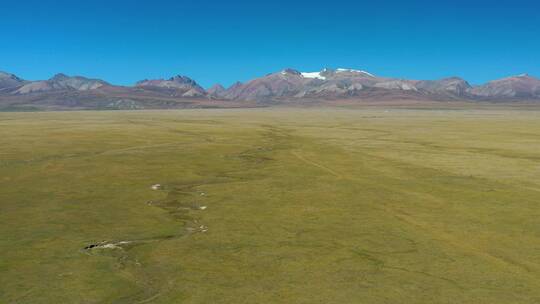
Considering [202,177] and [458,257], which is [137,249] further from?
[202,177]

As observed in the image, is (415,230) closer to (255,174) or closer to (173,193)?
(173,193)

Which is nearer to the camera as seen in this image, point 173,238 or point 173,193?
point 173,238

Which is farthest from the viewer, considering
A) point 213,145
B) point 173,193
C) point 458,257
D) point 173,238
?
point 213,145

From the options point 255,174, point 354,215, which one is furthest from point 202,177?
point 354,215

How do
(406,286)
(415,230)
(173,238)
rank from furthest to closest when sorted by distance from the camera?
(415,230) → (173,238) → (406,286)

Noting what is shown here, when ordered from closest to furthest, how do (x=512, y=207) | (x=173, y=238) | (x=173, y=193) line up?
(x=173, y=238) < (x=512, y=207) < (x=173, y=193)

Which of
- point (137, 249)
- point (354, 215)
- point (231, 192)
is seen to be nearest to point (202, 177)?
point (231, 192)
